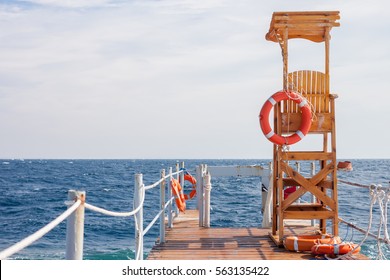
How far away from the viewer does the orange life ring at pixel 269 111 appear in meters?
6.57

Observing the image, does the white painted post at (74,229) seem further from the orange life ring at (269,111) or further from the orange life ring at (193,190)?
the orange life ring at (193,190)

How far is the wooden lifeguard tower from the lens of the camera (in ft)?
22.1

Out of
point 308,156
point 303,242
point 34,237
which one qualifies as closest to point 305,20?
point 308,156

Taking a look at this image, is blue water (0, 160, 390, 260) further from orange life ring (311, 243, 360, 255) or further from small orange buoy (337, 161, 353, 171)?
orange life ring (311, 243, 360, 255)

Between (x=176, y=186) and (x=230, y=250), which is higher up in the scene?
(x=176, y=186)

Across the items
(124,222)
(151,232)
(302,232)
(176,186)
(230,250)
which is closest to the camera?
(230,250)

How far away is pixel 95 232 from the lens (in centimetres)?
1673

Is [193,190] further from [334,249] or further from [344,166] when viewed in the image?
[334,249]

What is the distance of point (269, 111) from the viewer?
6.82 meters

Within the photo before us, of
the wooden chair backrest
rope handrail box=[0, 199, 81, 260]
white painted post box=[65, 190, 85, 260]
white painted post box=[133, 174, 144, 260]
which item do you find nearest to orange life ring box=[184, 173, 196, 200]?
the wooden chair backrest

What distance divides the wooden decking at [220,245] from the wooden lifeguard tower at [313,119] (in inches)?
13.8
